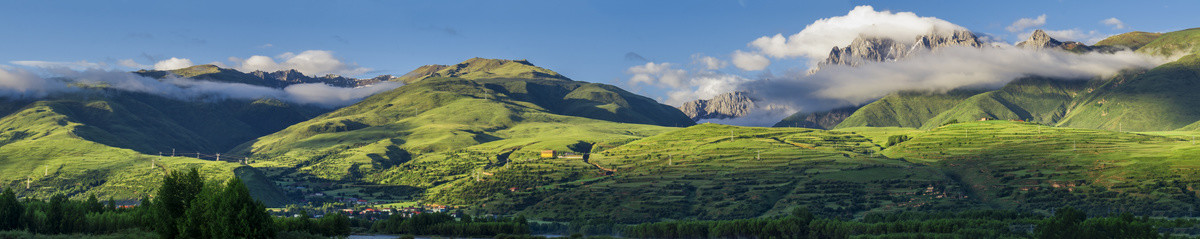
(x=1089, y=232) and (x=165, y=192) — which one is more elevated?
(x=165, y=192)

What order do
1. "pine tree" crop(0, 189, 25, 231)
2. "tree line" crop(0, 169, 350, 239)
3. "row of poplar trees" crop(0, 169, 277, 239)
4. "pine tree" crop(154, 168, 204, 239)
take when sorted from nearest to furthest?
"row of poplar trees" crop(0, 169, 277, 239) → "tree line" crop(0, 169, 350, 239) → "pine tree" crop(154, 168, 204, 239) → "pine tree" crop(0, 189, 25, 231)

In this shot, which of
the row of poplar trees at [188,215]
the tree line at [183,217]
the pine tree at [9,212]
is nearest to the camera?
the row of poplar trees at [188,215]

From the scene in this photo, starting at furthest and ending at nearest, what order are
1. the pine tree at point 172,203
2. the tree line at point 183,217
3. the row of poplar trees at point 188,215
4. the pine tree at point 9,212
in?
the pine tree at point 9,212 < the pine tree at point 172,203 < the tree line at point 183,217 < the row of poplar trees at point 188,215

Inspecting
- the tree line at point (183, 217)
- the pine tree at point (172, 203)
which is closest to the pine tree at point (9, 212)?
the tree line at point (183, 217)

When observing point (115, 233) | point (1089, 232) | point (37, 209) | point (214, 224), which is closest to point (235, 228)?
point (214, 224)

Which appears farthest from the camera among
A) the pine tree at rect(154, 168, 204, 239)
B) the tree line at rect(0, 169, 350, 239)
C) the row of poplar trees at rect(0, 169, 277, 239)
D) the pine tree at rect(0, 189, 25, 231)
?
the pine tree at rect(0, 189, 25, 231)

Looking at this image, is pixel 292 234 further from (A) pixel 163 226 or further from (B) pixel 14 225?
(B) pixel 14 225

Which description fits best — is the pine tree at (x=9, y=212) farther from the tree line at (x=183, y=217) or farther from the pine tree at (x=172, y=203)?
the pine tree at (x=172, y=203)

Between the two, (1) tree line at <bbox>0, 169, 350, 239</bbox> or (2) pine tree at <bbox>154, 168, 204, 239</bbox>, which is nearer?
(1) tree line at <bbox>0, 169, 350, 239</bbox>

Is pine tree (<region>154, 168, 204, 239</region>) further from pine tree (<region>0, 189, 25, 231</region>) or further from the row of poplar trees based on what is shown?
pine tree (<region>0, 189, 25, 231</region>)

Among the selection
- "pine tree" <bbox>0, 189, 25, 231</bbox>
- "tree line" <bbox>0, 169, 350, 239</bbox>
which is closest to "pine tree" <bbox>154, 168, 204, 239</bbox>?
"tree line" <bbox>0, 169, 350, 239</bbox>

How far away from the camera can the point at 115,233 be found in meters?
175

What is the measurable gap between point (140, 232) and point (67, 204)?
117ft

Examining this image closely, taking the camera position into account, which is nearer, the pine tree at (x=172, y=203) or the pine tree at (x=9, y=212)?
the pine tree at (x=172, y=203)
